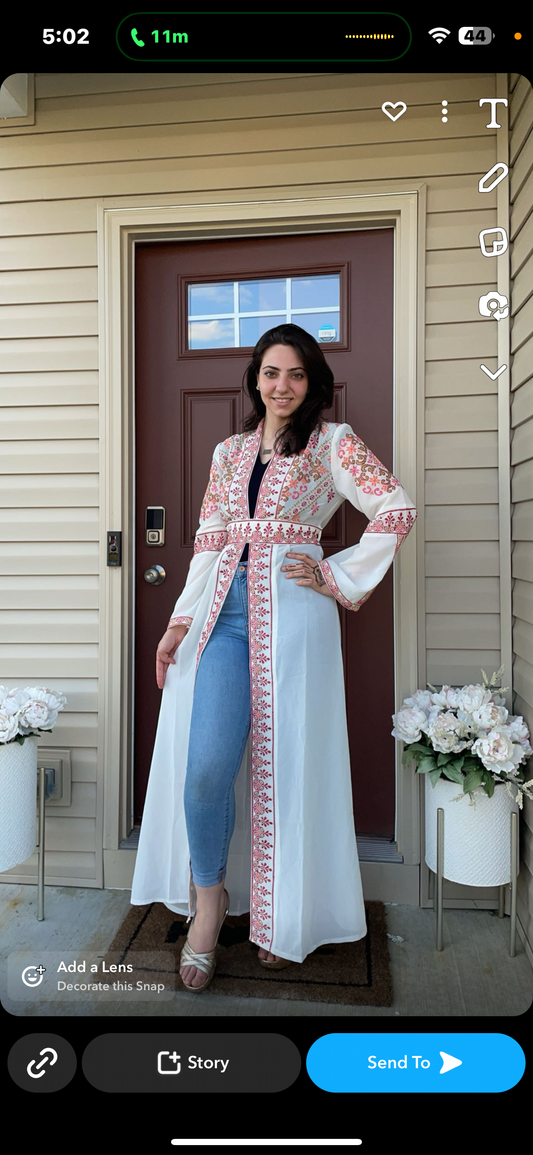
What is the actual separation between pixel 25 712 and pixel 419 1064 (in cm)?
132

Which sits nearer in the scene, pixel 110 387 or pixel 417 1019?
pixel 417 1019

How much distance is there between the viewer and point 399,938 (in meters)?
1.75

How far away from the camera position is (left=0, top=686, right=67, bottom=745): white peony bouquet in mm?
1752

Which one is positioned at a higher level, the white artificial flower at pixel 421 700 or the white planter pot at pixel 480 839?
the white artificial flower at pixel 421 700

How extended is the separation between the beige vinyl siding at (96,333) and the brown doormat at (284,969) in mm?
325

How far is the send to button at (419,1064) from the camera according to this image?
0.77 meters

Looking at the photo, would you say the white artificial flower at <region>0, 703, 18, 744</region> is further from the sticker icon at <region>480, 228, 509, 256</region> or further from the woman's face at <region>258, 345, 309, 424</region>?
the sticker icon at <region>480, 228, 509, 256</region>

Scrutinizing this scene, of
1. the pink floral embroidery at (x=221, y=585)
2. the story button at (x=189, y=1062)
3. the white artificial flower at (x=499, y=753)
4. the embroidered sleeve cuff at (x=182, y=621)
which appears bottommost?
the story button at (x=189, y=1062)

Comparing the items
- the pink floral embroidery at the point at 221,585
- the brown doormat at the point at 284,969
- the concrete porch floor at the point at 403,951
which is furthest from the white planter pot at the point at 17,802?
the pink floral embroidery at the point at 221,585

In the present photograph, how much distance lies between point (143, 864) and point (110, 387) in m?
1.33

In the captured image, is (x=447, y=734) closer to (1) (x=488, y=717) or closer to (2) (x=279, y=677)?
(1) (x=488, y=717)

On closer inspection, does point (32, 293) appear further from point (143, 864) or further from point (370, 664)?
A: point (143, 864)

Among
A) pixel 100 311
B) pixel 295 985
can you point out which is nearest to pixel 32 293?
pixel 100 311
